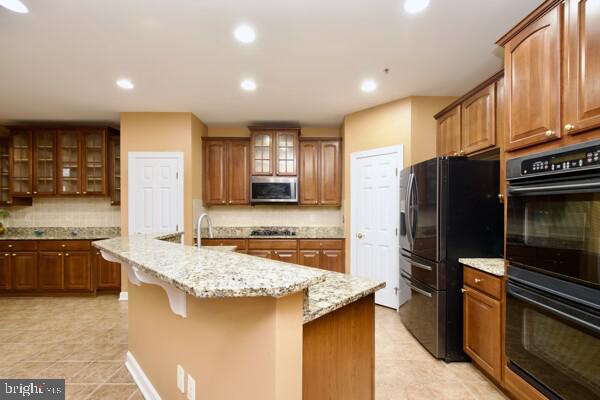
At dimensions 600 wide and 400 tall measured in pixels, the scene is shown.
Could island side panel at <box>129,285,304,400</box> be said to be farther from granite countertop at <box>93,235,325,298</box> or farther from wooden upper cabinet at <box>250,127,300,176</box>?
wooden upper cabinet at <box>250,127,300,176</box>

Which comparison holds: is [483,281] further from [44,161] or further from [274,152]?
[44,161]

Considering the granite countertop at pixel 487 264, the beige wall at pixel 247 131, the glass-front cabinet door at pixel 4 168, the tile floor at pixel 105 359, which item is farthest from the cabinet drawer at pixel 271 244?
the glass-front cabinet door at pixel 4 168

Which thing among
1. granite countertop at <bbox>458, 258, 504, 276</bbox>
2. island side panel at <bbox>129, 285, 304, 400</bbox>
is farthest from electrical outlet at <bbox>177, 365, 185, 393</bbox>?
granite countertop at <bbox>458, 258, 504, 276</bbox>

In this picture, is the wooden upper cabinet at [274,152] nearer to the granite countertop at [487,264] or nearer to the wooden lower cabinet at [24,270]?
the granite countertop at [487,264]

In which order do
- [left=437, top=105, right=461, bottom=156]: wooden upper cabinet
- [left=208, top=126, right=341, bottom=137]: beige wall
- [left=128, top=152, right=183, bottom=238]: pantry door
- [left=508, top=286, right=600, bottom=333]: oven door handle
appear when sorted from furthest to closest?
[left=208, top=126, right=341, bottom=137]: beige wall → [left=128, top=152, right=183, bottom=238]: pantry door → [left=437, top=105, right=461, bottom=156]: wooden upper cabinet → [left=508, top=286, right=600, bottom=333]: oven door handle

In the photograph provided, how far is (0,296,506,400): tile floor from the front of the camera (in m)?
1.90

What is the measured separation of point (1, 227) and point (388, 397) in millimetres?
5878

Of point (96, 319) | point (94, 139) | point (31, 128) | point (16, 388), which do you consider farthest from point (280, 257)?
point (31, 128)

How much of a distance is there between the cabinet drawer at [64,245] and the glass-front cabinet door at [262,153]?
8.60 feet

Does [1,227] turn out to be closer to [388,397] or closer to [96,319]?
[96,319]

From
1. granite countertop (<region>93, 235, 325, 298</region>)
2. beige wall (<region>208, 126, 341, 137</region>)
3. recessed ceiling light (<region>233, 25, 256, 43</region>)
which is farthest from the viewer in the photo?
beige wall (<region>208, 126, 341, 137</region>)

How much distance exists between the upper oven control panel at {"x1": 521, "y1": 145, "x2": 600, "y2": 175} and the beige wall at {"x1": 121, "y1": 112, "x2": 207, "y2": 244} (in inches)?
144

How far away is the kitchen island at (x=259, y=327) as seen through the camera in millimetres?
855

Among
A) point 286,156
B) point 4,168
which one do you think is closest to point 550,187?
point 286,156
